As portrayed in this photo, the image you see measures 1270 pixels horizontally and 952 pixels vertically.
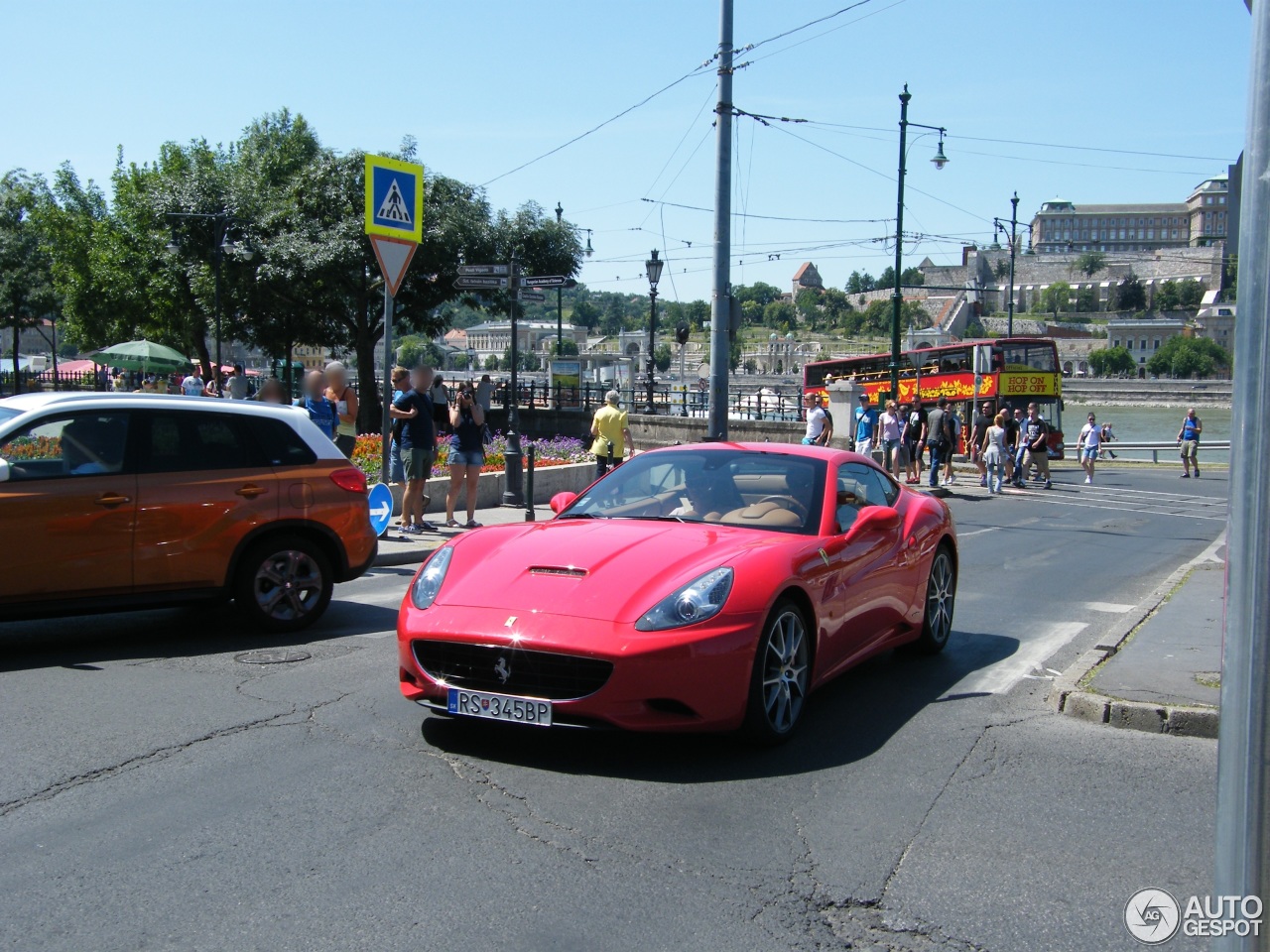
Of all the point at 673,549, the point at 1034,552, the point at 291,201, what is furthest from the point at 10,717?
the point at 291,201

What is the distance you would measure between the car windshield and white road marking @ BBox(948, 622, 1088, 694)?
1517mm

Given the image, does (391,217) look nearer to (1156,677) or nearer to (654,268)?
(1156,677)

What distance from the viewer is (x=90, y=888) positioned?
11.9 feet

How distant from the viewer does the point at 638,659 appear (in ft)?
15.4

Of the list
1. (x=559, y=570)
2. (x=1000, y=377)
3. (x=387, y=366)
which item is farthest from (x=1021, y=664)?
(x=1000, y=377)

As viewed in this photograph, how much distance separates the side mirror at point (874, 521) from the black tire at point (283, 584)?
12.5 feet

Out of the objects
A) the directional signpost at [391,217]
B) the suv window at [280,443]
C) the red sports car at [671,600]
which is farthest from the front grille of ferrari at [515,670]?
the directional signpost at [391,217]

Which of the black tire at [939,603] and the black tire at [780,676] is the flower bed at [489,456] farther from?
the black tire at [780,676]

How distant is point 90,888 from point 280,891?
2.01 feet

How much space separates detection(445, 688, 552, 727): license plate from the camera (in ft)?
15.7

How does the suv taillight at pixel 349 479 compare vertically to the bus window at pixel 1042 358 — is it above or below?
below

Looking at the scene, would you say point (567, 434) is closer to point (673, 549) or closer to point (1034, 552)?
point (1034, 552)

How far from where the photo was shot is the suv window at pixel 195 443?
7.18 m

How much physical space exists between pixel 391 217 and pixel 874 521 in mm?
7197
